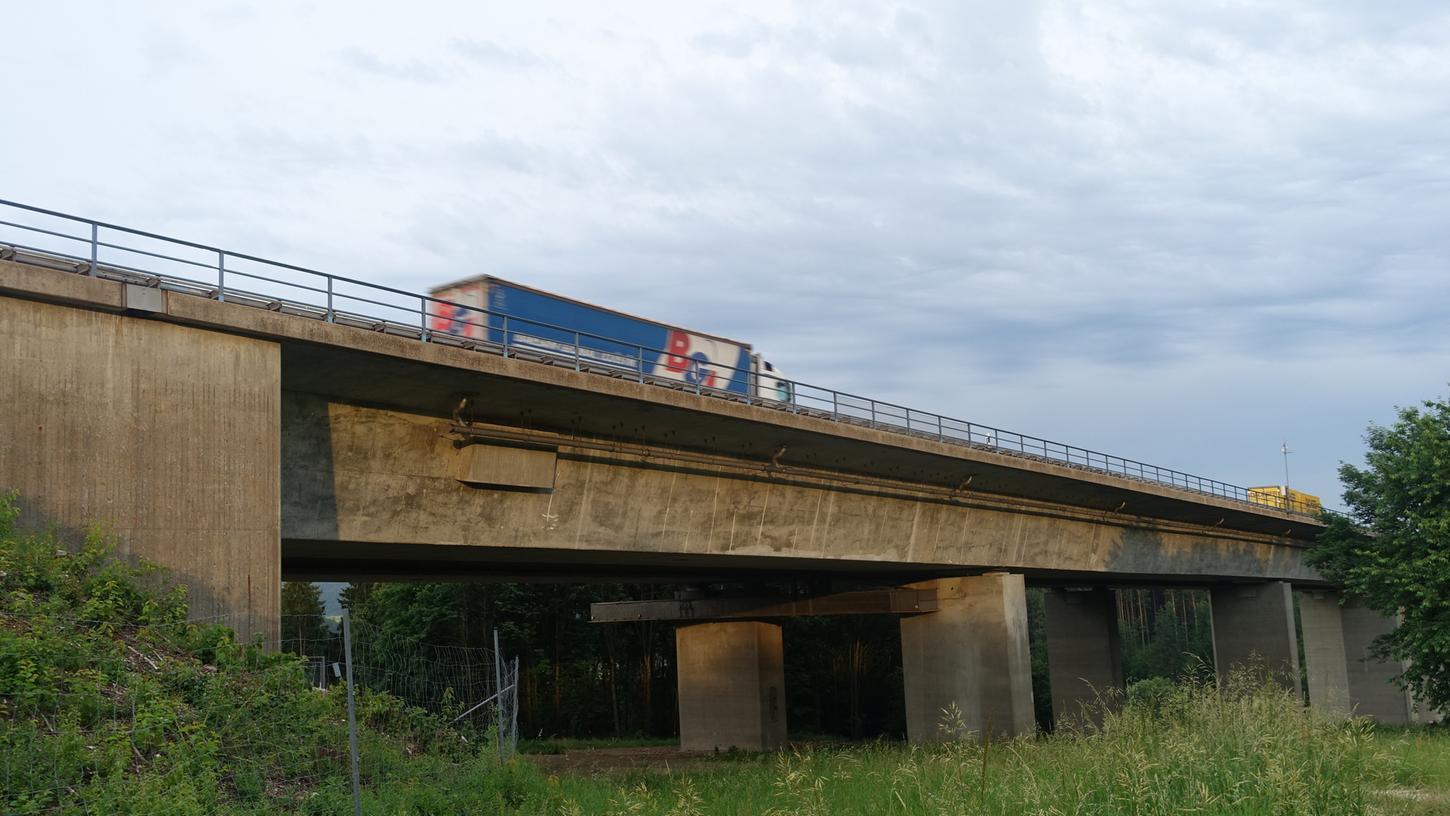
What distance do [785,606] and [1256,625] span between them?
2512 centimetres

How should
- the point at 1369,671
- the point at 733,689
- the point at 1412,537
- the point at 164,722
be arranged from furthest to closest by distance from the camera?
the point at 1369,671
the point at 733,689
the point at 1412,537
the point at 164,722

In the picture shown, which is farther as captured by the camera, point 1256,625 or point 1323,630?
point 1323,630

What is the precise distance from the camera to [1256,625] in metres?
51.9

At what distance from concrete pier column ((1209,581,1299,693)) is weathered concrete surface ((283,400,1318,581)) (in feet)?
48.3

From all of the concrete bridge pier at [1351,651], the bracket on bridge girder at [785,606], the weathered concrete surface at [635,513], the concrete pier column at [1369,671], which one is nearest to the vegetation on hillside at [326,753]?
the weathered concrete surface at [635,513]

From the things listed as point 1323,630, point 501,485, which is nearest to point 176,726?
point 501,485

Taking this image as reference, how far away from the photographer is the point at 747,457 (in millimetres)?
27281

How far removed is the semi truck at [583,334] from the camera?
23938mm

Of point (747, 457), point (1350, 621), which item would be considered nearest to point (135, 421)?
point (747, 457)

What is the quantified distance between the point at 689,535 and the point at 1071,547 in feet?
61.5

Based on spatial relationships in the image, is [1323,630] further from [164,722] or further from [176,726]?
[164,722]

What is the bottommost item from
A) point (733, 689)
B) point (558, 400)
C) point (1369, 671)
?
point (1369, 671)

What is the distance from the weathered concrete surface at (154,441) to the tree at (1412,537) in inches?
1219

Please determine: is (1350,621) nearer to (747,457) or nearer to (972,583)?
(972,583)
